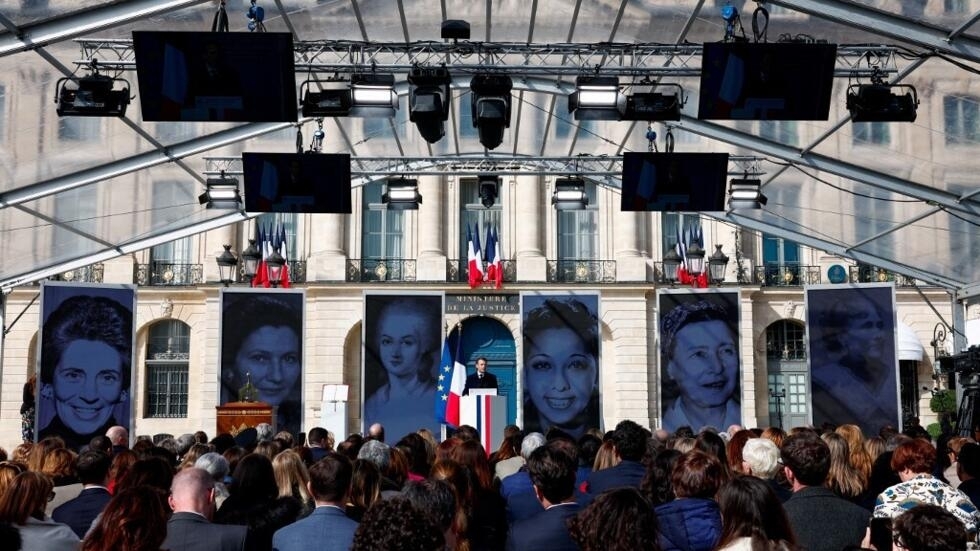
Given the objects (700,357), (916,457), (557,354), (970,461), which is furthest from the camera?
(700,357)

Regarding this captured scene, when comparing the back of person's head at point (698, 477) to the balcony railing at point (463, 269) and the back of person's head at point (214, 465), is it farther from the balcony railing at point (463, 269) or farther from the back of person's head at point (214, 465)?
the balcony railing at point (463, 269)

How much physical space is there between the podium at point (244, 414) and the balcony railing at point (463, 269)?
15339 millimetres

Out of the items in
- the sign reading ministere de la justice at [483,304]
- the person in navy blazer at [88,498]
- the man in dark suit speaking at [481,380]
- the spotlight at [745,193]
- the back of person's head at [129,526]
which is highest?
the spotlight at [745,193]

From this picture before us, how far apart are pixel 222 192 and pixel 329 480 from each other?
11.6 meters

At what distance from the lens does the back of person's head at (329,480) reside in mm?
4855

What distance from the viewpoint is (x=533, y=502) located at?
6.20m

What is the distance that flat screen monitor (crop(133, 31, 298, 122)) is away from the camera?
32.6ft

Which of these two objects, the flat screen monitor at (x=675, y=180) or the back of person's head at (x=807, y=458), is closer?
the back of person's head at (x=807, y=458)

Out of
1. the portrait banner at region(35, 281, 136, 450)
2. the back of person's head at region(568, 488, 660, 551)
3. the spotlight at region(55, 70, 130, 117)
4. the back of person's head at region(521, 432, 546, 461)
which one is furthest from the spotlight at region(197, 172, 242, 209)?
the back of person's head at region(568, 488, 660, 551)

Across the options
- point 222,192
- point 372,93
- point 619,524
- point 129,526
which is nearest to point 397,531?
point 619,524

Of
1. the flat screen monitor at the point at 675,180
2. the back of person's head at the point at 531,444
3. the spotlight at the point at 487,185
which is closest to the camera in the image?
the back of person's head at the point at 531,444

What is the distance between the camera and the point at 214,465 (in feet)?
22.4

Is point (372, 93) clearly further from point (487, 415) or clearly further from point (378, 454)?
point (378, 454)

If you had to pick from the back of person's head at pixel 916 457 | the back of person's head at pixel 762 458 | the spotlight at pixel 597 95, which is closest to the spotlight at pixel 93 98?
the spotlight at pixel 597 95
